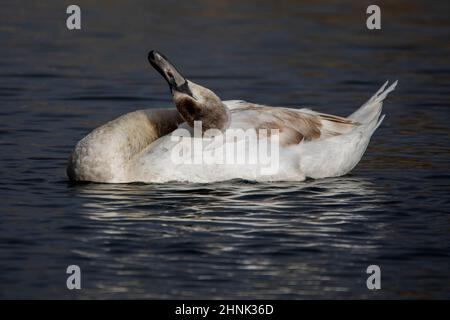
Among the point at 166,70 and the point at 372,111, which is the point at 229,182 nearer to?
the point at 166,70

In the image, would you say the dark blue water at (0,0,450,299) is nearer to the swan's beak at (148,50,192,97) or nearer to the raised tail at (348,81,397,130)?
the raised tail at (348,81,397,130)

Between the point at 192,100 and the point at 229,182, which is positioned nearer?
the point at 192,100

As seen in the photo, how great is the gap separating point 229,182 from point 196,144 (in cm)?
52

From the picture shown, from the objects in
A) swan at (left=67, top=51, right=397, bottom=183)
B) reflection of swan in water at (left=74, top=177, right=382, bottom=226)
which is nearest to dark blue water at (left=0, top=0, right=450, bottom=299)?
reflection of swan in water at (left=74, top=177, right=382, bottom=226)

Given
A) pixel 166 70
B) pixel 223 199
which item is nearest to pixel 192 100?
pixel 166 70

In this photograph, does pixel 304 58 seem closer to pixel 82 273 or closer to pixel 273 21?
pixel 273 21

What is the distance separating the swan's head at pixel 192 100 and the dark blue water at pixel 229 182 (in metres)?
0.66

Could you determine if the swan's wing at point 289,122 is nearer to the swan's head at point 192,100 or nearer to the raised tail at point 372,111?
the swan's head at point 192,100

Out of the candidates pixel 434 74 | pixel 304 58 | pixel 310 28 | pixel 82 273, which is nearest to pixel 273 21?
pixel 310 28

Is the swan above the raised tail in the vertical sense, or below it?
below

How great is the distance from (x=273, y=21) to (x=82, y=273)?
45.1ft

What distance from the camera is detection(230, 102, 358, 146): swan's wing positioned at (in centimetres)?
1126

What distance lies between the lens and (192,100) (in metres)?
11.0

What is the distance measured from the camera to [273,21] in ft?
71.1
